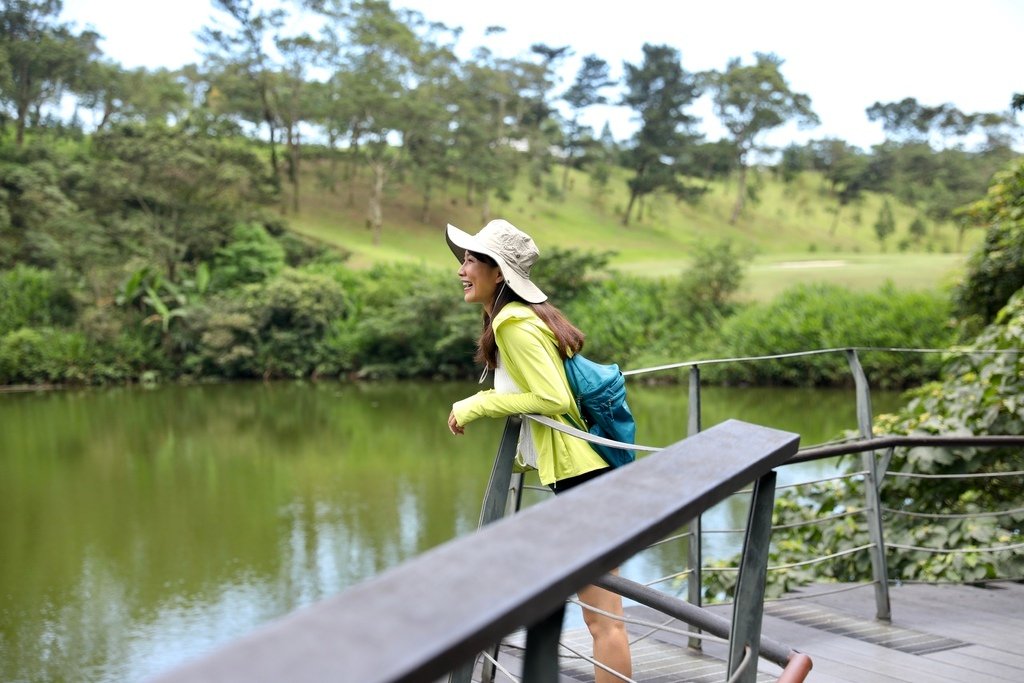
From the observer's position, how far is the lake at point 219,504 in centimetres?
643

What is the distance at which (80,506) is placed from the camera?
32.0ft

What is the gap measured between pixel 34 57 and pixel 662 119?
1986 centimetres

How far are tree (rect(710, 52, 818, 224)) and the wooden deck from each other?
3474 centimetres

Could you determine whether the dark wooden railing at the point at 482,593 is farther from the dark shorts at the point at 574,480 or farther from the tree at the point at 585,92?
the tree at the point at 585,92

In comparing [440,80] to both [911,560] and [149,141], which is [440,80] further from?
[911,560]

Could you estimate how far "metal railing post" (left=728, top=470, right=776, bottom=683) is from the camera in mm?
923

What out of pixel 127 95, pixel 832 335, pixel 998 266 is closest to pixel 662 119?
pixel 127 95

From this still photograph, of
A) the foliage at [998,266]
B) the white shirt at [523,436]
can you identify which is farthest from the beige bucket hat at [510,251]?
the foliage at [998,266]

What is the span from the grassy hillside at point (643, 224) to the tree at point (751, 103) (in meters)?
1.29

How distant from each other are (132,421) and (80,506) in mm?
5277

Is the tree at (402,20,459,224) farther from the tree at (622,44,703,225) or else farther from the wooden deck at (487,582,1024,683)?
the wooden deck at (487,582,1024,683)

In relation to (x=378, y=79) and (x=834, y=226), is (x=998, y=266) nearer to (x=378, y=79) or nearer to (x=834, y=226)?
(x=378, y=79)

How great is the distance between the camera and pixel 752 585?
924 mm

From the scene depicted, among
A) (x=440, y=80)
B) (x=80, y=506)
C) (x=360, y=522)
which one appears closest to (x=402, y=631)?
(x=360, y=522)
